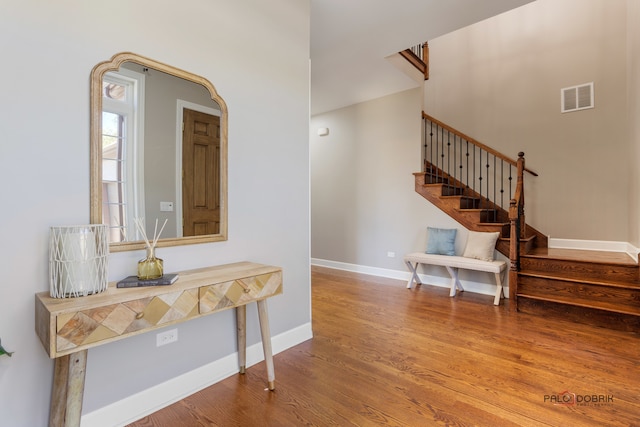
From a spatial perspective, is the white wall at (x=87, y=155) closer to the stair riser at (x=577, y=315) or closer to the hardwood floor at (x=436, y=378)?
the hardwood floor at (x=436, y=378)

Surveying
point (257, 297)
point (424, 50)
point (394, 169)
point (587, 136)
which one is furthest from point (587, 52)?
point (257, 297)

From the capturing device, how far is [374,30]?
3.26 meters

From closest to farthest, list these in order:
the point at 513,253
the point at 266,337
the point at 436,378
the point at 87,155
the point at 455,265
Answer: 1. the point at 87,155
2. the point at 266,337
3. the point at 436,378
4. the point at 513,253
5. the point at 455,265

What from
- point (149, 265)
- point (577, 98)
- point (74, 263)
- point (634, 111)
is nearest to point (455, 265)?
point (634, 111)

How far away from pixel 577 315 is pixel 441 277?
1.62 m

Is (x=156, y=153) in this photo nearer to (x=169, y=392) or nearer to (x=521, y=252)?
(x=169, y=392)

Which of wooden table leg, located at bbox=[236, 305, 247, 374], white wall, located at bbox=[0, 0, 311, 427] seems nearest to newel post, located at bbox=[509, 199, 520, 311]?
white wall, located at bbox=[0, 0, 311, 427]

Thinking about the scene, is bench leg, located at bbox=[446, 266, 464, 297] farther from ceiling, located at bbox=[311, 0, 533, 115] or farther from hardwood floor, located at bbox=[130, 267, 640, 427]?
ceiling, located at bbox=[311, 0, 533, 115]

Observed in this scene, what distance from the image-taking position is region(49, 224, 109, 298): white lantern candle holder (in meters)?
1.38

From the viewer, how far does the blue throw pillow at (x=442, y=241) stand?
14.2ft

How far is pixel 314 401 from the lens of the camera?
1.90 meters

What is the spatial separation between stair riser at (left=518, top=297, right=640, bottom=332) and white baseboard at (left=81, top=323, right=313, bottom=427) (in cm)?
277

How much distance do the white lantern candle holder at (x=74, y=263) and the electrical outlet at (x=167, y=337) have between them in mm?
552

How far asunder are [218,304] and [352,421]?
97 cm
